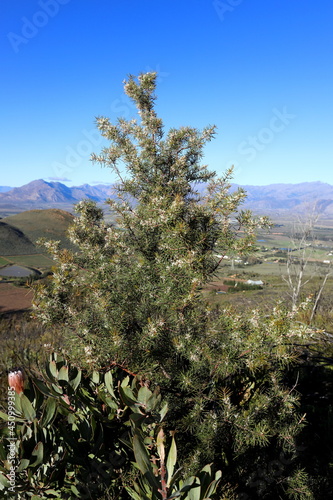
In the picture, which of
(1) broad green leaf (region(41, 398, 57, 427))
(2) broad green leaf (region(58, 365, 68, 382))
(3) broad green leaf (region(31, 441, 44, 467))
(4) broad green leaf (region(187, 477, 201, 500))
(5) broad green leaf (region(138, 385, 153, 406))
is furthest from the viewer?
(2) broad green leaf (region(58, 365, 68, 382))

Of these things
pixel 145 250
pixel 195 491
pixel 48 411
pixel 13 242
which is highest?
pixel 145 250

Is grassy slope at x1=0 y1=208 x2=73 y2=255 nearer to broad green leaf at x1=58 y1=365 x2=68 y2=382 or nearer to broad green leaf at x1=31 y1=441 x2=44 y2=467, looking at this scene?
broad green leaf at x1=58 y1=365 x2=68 y2=382

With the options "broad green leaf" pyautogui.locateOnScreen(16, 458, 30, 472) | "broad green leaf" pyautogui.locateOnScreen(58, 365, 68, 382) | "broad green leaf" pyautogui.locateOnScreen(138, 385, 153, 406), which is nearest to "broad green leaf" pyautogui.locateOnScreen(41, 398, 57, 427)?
"broad green leaf" pyautogui.locateOnScreen(16, 458, 30, 472)

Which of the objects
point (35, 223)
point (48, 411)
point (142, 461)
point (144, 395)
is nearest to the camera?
point (142, 461)

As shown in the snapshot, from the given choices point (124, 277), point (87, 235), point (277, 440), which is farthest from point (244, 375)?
point (87, 235)

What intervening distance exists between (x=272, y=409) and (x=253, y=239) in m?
1.83

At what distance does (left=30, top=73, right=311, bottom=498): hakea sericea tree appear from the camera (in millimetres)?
2865

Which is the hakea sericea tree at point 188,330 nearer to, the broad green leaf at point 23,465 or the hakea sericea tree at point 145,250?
the hakea sericea tree at point 145,250

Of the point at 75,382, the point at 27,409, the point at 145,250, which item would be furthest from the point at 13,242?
the point at 27,409

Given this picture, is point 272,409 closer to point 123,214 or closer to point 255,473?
point 255,473

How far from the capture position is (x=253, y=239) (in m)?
3.07

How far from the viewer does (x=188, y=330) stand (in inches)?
123

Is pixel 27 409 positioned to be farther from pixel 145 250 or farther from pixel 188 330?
pixel 145 250

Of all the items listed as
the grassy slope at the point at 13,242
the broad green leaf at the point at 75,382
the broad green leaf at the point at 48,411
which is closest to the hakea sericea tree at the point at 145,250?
the broad green leaf at the point at 75,382
